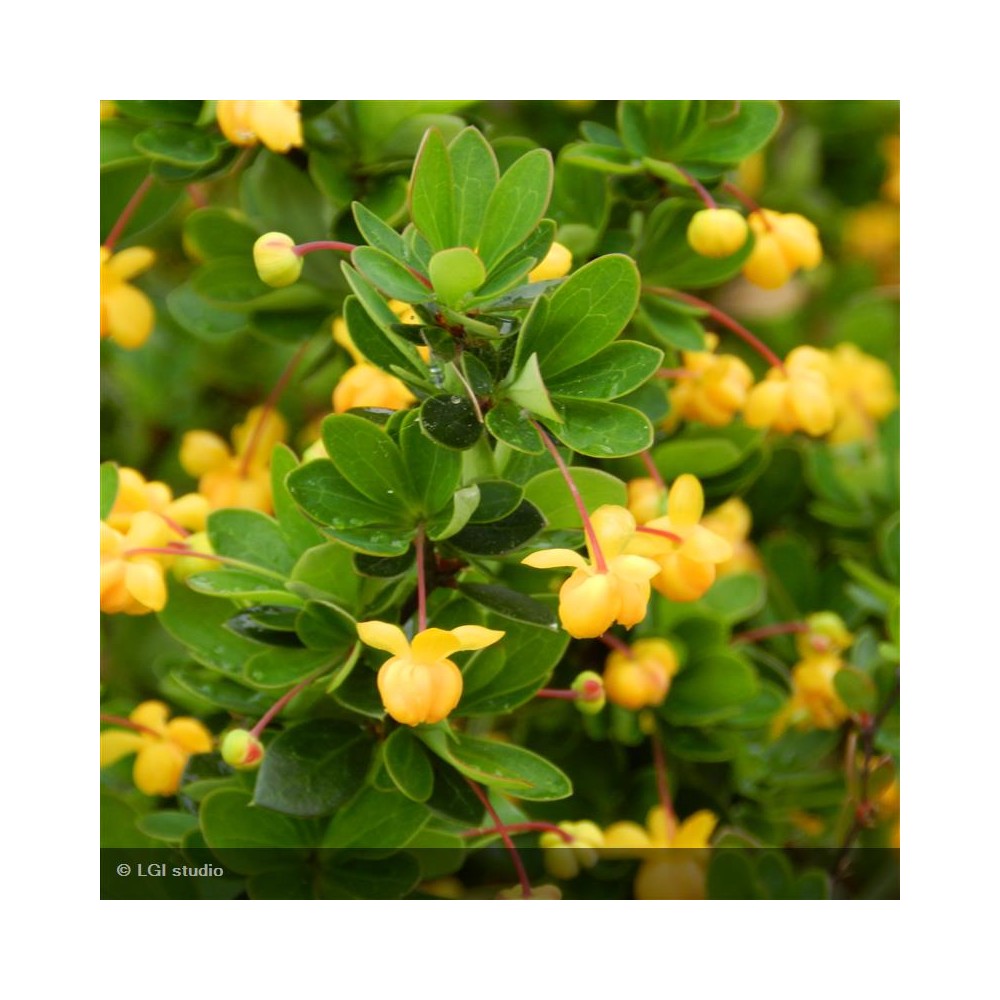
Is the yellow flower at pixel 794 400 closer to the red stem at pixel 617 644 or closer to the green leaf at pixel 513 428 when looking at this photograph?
the red stem at pixel 617 644

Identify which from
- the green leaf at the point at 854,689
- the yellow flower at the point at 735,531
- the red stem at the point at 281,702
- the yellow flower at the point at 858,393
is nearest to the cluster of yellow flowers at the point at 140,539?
the red stem at the point at 281,702

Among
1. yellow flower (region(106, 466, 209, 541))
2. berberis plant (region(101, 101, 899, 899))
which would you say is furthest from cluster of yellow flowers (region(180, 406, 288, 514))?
yellow flower (region(106, 466, 209, 541))

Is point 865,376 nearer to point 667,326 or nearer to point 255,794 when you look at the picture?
point 667,326

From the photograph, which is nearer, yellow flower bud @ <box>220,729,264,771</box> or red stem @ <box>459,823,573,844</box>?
yellow flower bud @ <box>220,729,264,771</box>

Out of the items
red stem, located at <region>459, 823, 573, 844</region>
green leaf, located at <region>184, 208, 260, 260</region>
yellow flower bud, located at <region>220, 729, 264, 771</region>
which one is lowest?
red stem, located at <region>459, 823, 573, 844</region>

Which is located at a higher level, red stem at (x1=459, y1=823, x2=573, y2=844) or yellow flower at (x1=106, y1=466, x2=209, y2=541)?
yellow flower at (x1=106, y1=466, x2=209, y2=541)

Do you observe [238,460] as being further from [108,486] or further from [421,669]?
[421,669]

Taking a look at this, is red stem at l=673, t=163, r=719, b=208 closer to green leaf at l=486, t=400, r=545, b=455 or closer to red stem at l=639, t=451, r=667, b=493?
red stem at l=639, t=451, r=667, b=493
